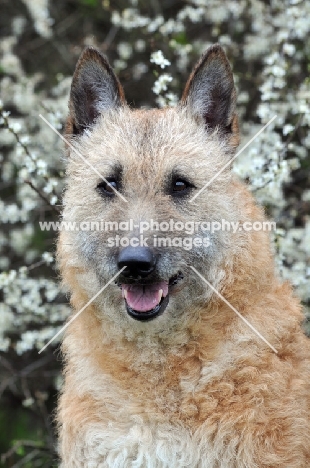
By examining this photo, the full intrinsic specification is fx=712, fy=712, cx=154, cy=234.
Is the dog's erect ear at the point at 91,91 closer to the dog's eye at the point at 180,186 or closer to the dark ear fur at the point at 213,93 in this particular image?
the dark ear fur at the point at 213,93

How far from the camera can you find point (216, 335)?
12.7 ft

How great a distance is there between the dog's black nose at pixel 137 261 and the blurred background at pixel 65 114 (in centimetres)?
187

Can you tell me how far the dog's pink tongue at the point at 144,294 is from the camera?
3.82 meters

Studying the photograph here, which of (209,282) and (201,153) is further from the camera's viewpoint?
(201,153)

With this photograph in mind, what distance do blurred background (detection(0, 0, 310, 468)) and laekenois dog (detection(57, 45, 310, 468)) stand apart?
110 cm

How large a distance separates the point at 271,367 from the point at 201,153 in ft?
4.31

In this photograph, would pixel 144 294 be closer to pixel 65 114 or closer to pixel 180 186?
pixel 180 186

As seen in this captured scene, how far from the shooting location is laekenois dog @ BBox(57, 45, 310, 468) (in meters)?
3.67

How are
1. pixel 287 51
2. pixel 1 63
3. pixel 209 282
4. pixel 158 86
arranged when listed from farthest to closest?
pixel 1 63
pixel 287 51
pixel 158 86
pixel 209 282

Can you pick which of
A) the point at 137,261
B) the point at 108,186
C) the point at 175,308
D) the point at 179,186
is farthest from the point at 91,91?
the point at 175,308

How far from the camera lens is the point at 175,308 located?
392 centimetres

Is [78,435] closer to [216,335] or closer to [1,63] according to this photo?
[216,335]

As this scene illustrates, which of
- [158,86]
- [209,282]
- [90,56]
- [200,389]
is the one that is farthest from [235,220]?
[158,86]

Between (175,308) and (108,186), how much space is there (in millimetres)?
813
